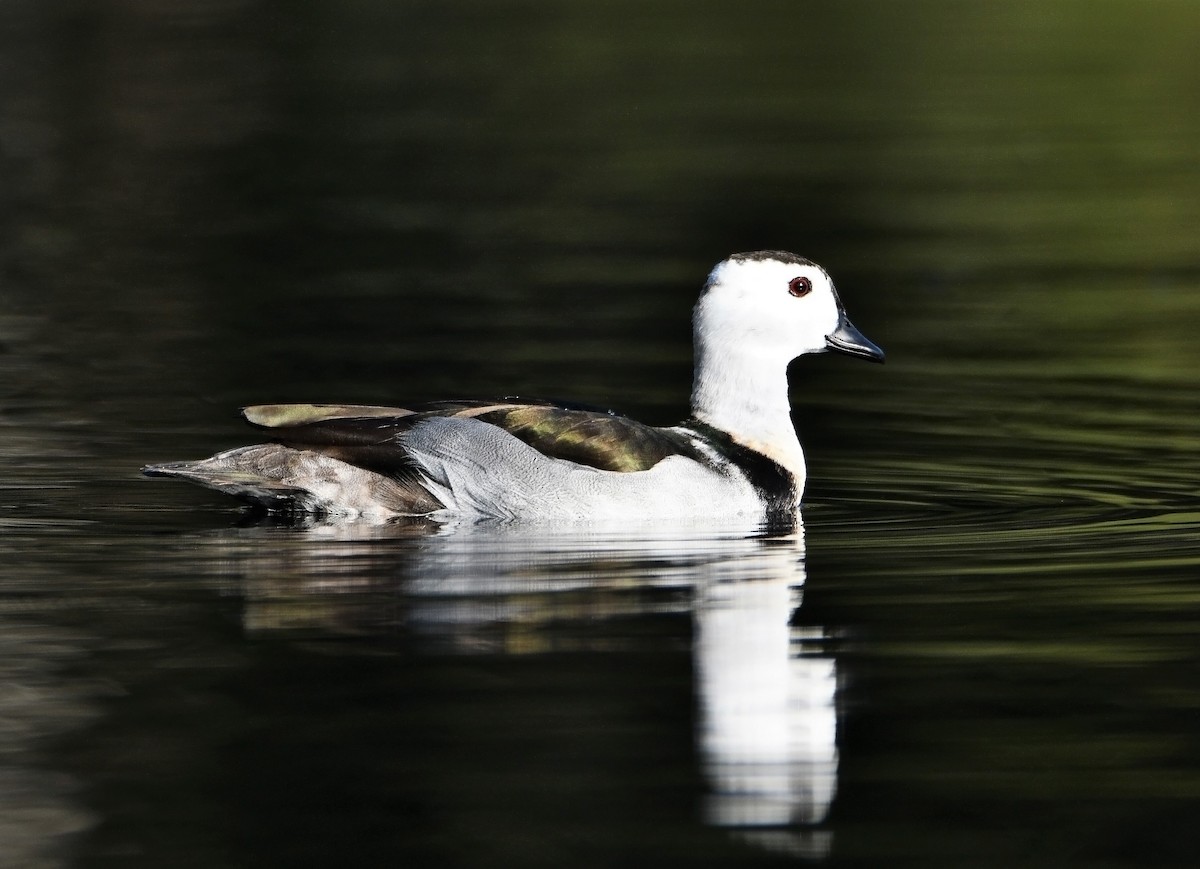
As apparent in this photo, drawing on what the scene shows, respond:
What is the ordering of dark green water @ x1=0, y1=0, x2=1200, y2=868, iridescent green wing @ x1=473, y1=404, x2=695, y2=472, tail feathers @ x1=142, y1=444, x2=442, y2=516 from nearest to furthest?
dark green water @ x1=0, y1=0, x2=1200, y2=868, iridescent green wing @ x1=473, y1=404, x2=695, y2=472, tail feathers @ x1=142, y1=444, x2=442, y2=516

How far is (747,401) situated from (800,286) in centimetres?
63

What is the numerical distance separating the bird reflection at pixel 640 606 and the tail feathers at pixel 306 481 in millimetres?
191

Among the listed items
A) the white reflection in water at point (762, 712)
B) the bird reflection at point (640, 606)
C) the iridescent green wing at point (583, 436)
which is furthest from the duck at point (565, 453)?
the white reflection in water at point (762, 712)

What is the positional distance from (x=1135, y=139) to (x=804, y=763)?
22144 mm

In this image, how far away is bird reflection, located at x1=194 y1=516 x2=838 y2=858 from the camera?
693cm

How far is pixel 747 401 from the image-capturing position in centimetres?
1120

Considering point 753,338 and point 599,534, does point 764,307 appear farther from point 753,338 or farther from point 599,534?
point 599,534

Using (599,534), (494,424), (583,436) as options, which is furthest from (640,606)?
(494,424)

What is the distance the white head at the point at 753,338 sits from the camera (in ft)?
36.7

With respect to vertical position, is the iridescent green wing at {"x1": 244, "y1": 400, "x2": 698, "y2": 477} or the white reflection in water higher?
the iridescent green wing at {"x1": 244, "y1": 400, "x2": 698, "y2": 477}

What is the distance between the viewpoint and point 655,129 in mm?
29078

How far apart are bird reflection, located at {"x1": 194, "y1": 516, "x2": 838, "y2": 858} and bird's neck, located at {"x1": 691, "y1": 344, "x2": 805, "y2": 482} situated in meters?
0.56

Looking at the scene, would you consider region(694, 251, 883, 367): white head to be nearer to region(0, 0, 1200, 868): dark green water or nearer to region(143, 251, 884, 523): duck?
region(143, 251, 884, 523): duck

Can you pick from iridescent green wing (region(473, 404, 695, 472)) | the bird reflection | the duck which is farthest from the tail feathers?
iridescent green wing (region(473, 404, 695, 472))
